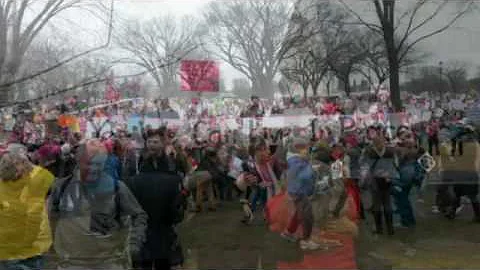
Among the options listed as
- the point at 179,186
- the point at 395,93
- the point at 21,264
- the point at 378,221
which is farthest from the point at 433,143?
the point at 21,264

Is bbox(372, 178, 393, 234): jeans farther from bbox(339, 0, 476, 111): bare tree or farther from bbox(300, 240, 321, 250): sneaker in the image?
bbox(339, 0, 476, 111): bare tree

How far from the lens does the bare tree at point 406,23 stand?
13859 mm

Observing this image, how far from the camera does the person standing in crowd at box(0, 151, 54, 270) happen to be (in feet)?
15.4

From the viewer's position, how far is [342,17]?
16188mm

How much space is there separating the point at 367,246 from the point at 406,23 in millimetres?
7462

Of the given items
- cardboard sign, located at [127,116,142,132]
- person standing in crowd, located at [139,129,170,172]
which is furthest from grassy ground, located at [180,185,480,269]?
cardboard sign, located at [127,116,142,132]

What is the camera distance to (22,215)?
4.70 metres

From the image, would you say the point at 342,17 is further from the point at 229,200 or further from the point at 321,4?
the point at 229,200

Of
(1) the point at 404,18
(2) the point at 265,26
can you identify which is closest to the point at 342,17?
(1) the point at 404,18

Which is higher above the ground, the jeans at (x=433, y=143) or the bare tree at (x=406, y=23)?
the bare tree at (x=406, y=23)

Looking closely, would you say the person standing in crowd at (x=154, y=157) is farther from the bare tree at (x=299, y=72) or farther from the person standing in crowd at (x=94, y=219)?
the bare tree at (x=299, y=72)

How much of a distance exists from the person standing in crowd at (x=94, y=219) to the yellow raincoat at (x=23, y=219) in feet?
0.50

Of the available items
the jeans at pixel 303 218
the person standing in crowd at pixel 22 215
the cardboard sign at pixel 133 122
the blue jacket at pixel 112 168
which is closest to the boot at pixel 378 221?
the jeans at pixel 303 218

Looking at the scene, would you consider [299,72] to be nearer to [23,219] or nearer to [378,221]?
[378,221]
